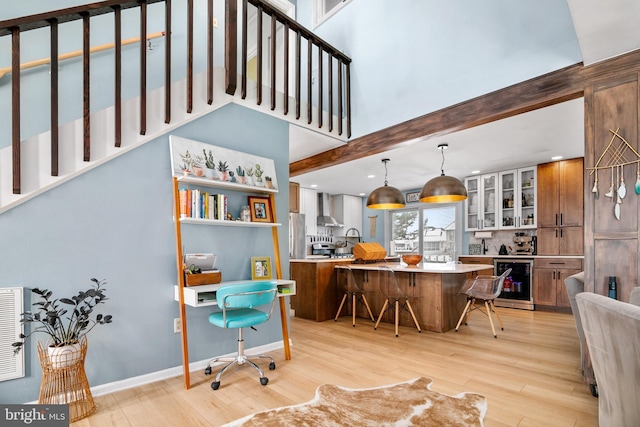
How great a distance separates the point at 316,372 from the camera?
9.70ft

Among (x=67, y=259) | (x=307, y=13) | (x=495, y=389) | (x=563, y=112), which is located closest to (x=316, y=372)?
(x=495, y=389)

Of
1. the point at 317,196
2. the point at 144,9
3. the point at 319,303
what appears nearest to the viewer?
the point at 144,9

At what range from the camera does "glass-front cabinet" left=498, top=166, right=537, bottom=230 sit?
6012 mm

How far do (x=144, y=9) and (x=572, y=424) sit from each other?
167 inches

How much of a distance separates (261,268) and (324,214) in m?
4.98

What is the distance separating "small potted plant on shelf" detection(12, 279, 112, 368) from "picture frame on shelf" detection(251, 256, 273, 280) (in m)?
1.32

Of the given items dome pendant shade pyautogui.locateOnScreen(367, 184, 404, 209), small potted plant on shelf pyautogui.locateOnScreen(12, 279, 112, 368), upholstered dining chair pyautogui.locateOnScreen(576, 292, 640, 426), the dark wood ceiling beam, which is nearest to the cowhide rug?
upholstered dining chair pyautogui.locateOnScreen(576, 292, 640, 426)

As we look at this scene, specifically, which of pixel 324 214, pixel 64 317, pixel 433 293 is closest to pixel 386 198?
pixel 433 293

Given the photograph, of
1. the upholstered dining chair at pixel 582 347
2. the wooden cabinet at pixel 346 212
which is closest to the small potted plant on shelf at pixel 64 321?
the upholstered dining chair at pixel 582 347

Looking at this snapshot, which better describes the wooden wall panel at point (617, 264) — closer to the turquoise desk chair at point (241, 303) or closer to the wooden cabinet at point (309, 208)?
the turquoise desk chair at point (241, 303)

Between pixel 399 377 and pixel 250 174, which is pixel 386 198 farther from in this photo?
pixel 399 377

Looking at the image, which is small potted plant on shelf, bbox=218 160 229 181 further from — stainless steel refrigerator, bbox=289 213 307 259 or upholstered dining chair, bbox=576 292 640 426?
stainless steel refrigerator, bbox=289 213 307 259

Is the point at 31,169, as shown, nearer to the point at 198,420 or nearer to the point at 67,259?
the point at 67,259

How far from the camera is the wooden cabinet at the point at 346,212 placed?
863cm
